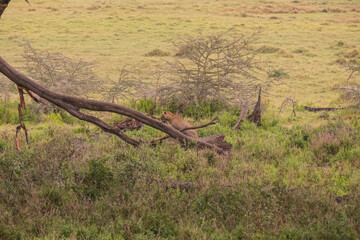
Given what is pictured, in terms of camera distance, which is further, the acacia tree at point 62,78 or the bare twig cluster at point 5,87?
the bare twig cluster at point 5,87

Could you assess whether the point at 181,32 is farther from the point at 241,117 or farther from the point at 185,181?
the point at 185,181

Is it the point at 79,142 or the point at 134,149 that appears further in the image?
the point at 79,142

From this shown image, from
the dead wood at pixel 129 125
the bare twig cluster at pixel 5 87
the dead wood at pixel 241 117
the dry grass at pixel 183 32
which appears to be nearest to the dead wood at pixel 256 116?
the dead wood at pixel 241 117

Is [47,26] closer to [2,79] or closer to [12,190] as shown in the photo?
[2,79]

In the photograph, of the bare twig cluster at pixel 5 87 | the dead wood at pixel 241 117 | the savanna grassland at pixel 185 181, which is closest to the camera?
the savanna grassland at pixel 185 181

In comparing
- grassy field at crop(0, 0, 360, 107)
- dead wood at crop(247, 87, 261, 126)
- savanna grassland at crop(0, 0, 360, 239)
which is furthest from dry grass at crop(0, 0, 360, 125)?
savanna grassland at crop(0, 0, 360, 239)

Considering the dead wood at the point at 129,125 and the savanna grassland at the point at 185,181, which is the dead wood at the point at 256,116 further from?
the dead wood at the point at 129,125

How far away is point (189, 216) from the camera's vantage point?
422 cm

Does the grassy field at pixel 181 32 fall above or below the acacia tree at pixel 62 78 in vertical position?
below

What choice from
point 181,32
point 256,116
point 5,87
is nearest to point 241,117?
point 256,116

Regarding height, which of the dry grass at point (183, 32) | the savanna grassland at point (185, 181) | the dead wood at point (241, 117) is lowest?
the dry grass at point (183, 32)

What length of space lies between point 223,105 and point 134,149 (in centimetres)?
316

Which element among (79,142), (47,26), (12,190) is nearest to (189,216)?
(12,190)

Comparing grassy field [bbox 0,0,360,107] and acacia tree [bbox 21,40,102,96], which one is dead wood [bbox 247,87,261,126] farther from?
acacia tree [bbox 21,40,102,96]
